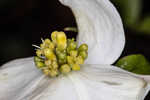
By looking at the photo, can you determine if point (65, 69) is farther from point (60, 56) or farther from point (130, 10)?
point (130, 10)

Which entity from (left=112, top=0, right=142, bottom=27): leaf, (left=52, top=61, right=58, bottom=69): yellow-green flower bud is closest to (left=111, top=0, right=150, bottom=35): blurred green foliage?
(left=112, top=0, right=142, bottom=27): leaf

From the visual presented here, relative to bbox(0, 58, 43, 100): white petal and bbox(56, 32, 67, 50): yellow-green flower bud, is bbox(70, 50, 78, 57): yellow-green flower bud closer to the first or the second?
bbox(56, 32, 67, 50): yellow-green flower bud

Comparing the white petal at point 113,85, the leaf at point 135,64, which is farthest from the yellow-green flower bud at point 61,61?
the leaf at point 135,64

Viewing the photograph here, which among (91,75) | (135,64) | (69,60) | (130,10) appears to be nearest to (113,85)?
(91,75)

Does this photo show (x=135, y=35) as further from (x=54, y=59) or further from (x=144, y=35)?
(x=54, y=59)

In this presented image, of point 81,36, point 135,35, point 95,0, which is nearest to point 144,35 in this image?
point 135,35
